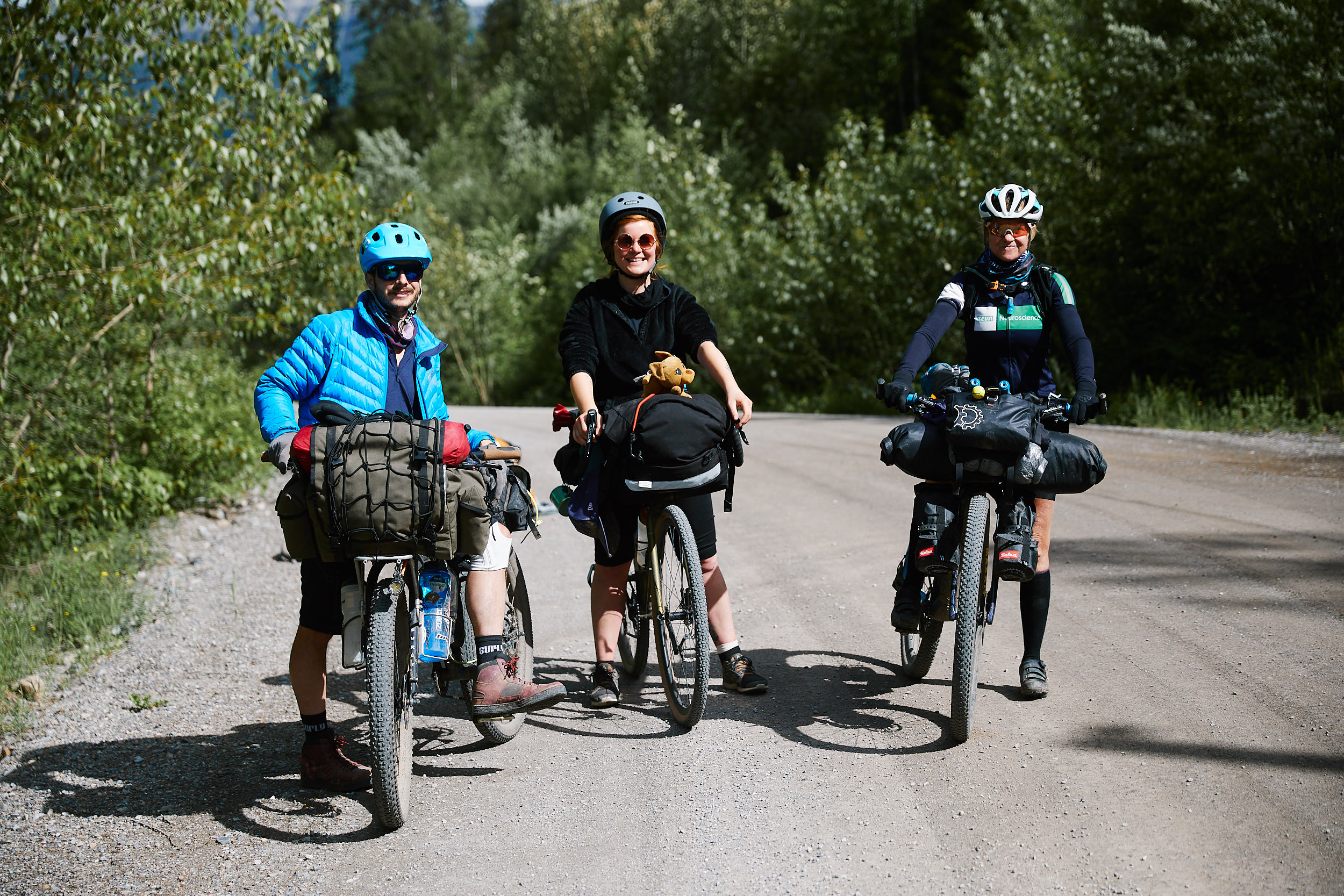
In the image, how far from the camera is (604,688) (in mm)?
4848

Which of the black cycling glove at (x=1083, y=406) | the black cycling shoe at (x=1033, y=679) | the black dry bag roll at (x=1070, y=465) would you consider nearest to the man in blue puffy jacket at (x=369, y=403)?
the black cycling shoe at (x=1033, y=679)

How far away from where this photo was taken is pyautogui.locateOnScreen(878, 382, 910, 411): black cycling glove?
421cm

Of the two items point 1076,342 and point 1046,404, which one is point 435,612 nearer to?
point 1046,404

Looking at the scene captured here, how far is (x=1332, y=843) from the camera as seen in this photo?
123 inches

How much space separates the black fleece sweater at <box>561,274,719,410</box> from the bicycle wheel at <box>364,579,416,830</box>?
4.29ft

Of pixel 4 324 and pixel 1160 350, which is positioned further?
pixel 1160 350

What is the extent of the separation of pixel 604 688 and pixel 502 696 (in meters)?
0.93

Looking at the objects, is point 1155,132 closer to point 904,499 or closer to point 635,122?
point 904,499

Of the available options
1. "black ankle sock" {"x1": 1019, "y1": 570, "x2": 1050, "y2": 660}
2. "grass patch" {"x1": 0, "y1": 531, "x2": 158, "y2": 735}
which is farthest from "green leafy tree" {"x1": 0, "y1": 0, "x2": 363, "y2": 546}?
"black ankle sock" {"x1": 1019, "y1": 570, "x2": 1050, "y2": 660}

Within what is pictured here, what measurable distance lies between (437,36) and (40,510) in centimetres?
6490

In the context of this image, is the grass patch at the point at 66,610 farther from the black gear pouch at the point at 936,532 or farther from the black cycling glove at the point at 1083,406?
the black cycling glove at the point at 1083,406

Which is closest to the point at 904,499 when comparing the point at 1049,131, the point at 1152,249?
the point at 1152,249

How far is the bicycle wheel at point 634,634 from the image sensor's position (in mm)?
4828

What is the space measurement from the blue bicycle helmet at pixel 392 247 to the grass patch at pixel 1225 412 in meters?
10.8
